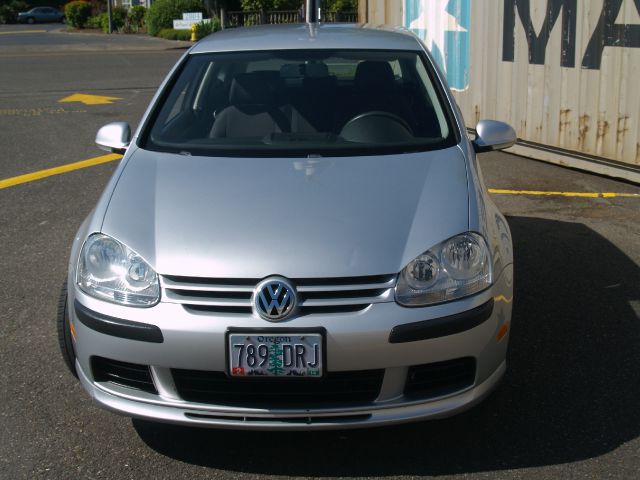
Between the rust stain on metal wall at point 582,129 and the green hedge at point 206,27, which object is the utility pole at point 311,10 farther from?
the green hedge at point 206,27

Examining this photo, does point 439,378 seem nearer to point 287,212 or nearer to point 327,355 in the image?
point 327,355

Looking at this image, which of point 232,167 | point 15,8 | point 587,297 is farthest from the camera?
point 15,8

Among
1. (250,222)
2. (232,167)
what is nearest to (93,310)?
(250,222)

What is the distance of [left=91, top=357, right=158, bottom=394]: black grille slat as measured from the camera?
127 inches

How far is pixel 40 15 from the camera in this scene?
6294cm

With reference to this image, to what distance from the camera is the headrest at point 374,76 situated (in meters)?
4.73

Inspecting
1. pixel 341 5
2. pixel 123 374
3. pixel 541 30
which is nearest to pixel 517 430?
pixel 123 374

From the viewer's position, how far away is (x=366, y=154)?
407 centimetres

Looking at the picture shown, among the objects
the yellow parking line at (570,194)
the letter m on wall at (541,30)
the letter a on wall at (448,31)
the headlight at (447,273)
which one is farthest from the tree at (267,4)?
the headlight at (447,273)

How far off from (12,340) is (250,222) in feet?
6.21

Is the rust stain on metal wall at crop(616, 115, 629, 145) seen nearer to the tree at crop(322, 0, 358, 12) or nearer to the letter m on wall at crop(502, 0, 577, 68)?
the letter m on wall at crop(502, 0, 577, 68)

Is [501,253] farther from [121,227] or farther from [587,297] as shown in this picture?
[587,297]

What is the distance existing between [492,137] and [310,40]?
116cm

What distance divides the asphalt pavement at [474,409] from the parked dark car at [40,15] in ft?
195
